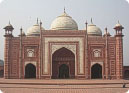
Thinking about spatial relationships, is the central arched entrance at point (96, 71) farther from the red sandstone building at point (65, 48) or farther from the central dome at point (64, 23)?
the central dome at point (64, 23)

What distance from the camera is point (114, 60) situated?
2081 centimetres

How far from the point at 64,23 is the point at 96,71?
4.73 m

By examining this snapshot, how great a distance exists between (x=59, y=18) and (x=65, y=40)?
3.15 m

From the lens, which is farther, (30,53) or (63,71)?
(63,71)

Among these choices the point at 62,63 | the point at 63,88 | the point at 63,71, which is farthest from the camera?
the point at 63,71

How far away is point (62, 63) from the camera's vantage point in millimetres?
21594

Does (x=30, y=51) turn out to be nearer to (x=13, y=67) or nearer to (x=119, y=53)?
(x=13, y=67)

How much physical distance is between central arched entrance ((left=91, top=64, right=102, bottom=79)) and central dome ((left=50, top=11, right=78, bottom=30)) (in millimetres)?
3672

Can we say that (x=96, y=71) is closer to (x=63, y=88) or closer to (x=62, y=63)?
(x=62, y=63)

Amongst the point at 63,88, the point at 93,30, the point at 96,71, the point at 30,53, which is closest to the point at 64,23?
the point at 93,30

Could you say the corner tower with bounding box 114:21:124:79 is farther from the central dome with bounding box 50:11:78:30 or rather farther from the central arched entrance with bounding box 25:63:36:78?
the central arched entrance with bounding box 25:63:36:78

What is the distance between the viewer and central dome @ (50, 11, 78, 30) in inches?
881

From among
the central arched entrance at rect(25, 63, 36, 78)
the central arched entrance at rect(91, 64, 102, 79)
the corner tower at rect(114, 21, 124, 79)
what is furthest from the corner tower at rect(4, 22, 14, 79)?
the corner tower at rect(114, 21, 124, 79)

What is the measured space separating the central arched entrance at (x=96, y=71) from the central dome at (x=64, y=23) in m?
3.67
